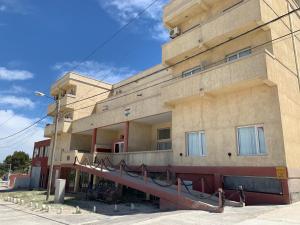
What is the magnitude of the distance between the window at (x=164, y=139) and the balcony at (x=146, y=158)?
11.5ft

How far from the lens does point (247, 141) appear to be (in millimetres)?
15125

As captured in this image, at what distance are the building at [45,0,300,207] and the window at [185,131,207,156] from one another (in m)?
0.06

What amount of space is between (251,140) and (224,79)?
3.71 meters

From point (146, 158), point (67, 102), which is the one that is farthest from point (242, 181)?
point (67, 102)

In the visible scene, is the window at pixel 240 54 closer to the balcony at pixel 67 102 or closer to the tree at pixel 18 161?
the balcony at pixel 67 102

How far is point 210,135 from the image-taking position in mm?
16859

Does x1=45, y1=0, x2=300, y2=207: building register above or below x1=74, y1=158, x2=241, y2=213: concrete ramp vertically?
above

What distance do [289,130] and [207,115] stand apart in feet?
15.6

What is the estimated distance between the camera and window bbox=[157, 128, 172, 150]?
25.1 metres

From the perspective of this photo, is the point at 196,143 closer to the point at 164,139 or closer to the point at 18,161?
the point at 164,139

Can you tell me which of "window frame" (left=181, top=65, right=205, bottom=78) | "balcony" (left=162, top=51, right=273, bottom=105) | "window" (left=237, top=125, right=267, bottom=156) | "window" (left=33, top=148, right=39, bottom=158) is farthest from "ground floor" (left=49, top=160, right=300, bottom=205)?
"window" (left=33, top=148, right=39, bottom=158)

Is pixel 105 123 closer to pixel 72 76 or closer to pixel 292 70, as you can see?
pixel 72 76

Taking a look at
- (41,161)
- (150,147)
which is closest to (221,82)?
(150,147)

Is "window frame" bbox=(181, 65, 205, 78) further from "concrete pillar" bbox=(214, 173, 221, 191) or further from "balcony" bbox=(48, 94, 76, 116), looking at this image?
"balcony" bbox=(48, 94, 76, 116)
